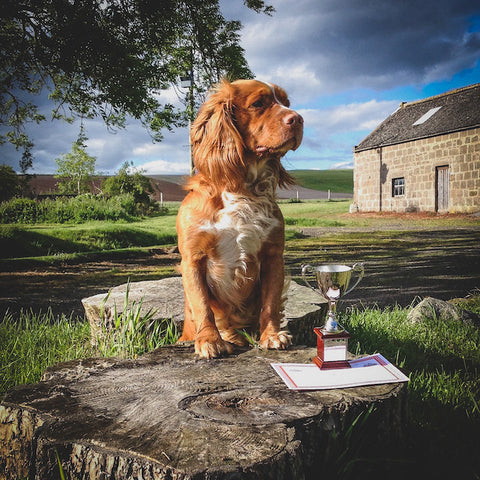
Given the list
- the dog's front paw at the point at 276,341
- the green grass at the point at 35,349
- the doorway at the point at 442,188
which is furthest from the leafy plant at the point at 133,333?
the doorway at the point at 442,188

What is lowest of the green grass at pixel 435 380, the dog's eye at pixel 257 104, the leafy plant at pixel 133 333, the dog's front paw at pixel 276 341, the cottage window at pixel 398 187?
the green grass at pixel 435 380

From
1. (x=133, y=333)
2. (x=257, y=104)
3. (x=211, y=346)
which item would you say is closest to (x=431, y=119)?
(x=257, y=104)

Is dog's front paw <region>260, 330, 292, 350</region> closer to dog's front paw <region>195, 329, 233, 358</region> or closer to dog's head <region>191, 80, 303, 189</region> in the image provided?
dog's front paw <region>195, 329, 233, 358</region>

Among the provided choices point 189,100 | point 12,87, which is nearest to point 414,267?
point 189,100

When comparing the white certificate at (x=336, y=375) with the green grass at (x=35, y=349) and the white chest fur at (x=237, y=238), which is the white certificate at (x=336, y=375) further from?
the green grass at (x=35, y=349)

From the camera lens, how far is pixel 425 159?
11930 millimetres

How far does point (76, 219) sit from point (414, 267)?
656 centimetres

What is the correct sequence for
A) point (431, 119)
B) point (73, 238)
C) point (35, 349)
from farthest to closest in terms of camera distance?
point (431, 119)
point (73, 238)
point (35, 349)

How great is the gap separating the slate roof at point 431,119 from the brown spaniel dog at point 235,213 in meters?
10.1

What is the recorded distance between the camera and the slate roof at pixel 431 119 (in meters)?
10.8

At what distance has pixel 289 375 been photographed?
140 centimetres

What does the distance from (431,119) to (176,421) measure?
1390cm

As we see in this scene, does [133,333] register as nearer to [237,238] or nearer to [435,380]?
[237,238]

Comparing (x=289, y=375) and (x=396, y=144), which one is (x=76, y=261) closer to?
(x=289, y=375)
